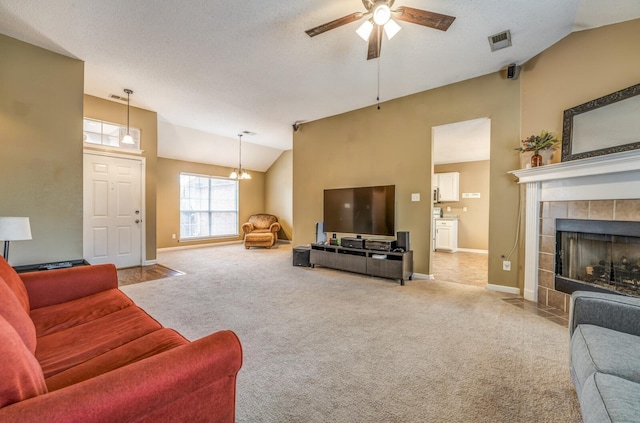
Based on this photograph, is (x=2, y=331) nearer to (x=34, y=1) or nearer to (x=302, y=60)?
(x=34, y=1)

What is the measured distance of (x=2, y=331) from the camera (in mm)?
757

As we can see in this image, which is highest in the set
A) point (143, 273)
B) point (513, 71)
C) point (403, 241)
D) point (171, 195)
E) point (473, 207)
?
point (513, 71)

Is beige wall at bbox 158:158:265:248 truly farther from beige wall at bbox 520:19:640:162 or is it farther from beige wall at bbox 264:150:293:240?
beige wall at bbox 520:19:640:162

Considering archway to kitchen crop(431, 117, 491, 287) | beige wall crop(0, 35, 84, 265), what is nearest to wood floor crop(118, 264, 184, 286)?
beige wall crop(0, 35, 84, 265)

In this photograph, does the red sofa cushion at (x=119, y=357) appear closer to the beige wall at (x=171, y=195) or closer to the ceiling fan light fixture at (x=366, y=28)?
the ceiling fan light fixture at (x=366, y=28)

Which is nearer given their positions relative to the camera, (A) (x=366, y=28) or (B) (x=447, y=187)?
(A) (x=366, y=28)

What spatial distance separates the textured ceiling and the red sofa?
242 centimetres

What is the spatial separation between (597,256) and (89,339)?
4105mm

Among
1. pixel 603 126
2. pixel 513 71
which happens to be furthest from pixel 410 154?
pixel 603 126

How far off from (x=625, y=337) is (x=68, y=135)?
5.22 m

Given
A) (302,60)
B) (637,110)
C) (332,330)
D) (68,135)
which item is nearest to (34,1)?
(68,135)

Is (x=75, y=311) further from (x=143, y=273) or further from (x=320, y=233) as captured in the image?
(x=320, y=233)

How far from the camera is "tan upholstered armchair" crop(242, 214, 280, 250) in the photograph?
23.0 feet

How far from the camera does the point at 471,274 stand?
14.3 ft
